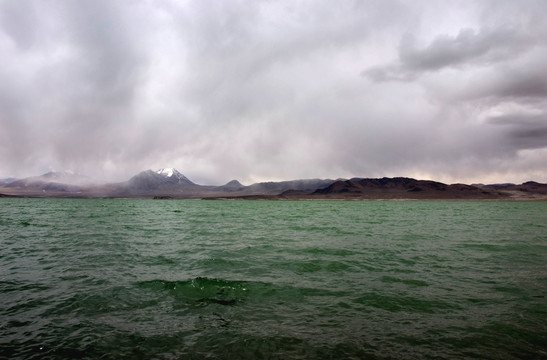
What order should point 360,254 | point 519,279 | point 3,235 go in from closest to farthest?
point 519,279 < point 360,254 < point 3,235

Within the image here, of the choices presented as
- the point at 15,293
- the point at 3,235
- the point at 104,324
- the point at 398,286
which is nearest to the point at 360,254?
the point at 398,286

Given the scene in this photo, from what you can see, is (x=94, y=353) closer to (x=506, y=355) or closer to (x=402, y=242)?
(x=506, y=355)

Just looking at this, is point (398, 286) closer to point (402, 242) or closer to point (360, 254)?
point (360, 254)

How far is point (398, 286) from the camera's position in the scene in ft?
50.9

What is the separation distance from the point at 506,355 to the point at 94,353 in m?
11.9

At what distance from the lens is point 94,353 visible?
8906 millimetres

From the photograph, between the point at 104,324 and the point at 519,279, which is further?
the point at 519,279

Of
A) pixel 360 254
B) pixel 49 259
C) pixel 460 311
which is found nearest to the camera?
pixel 460 311

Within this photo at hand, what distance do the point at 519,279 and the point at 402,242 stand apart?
14.0 meters

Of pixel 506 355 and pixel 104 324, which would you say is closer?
pixel 506 355

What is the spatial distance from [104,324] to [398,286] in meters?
13.2

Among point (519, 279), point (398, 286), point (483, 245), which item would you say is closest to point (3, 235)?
point (398, 286)

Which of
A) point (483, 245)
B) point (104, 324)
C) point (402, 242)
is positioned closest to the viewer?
point (104, 324)

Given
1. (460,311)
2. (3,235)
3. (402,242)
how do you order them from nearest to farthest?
(460,311) → (402,242) → (3,235)
